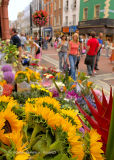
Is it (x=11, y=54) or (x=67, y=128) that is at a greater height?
(x=11, y=54)

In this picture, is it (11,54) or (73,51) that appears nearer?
(11,54)

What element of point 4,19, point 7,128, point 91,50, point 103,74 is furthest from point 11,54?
point 4,19

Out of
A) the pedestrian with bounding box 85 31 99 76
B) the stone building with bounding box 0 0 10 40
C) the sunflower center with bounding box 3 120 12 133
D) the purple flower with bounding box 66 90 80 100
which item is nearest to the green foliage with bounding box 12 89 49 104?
the purple flower with bounding box 66 90 80 100

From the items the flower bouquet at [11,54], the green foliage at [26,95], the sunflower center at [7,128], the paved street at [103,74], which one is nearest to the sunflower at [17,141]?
the sunflower center at [7,128]

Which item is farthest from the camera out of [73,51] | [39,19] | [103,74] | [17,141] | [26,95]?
[39,19]

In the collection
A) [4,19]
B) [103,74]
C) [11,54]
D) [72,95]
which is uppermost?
[4,19]

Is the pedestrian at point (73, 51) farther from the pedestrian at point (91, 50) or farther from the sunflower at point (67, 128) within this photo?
the sunflower at point (67, 128)

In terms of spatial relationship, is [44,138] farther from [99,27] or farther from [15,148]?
[99,27]

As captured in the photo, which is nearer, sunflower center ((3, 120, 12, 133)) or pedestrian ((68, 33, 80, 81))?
sunflower center ((3, 120, 12, 133))

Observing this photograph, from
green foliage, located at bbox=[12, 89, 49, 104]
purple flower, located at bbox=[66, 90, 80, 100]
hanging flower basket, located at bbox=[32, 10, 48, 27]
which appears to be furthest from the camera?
hanging flower basket, located at bbox=[32, 10, 48, 27]

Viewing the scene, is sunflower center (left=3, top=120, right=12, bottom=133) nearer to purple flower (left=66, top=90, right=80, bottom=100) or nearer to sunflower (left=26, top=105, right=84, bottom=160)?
sunflower (left=26, top=105, right=84, bottom=160)

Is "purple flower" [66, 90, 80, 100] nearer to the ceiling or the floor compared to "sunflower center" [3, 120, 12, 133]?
nearer to the floor

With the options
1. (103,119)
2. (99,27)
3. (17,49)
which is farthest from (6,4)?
(99,27)

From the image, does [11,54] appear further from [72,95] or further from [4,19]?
[4,19]
